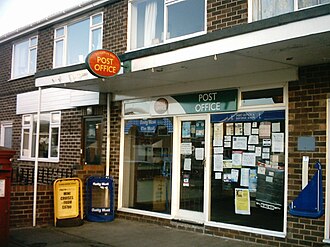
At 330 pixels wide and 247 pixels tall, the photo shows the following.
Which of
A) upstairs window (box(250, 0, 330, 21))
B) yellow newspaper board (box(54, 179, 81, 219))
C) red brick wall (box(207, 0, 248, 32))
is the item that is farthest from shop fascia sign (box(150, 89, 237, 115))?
yellow newspaper board (box(54, 179, 81, 219))

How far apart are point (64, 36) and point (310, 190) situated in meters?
8.98

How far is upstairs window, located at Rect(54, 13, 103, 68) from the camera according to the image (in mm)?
11656

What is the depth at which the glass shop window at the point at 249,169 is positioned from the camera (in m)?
7.54

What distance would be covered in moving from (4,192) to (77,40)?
21.4 ft

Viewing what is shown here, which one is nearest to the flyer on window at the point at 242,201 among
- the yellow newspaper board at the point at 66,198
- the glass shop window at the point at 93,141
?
the yellow newspaper board at the point at 66,198

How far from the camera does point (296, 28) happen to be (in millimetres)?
5426

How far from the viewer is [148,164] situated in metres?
10.1

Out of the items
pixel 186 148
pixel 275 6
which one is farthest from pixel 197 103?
pixel 275 6

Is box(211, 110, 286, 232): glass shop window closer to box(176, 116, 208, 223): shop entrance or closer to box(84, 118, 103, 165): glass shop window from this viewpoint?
box(176, 116, 208, 223): shop entrance

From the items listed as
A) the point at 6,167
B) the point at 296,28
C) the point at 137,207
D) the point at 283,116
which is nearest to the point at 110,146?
the point at 137,207

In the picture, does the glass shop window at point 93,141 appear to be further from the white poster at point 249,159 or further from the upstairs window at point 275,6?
the upstairs window at point 275,6

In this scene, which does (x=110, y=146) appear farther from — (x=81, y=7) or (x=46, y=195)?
(x=81, y=7)

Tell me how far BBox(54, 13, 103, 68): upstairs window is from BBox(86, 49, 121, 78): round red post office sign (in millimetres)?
3452

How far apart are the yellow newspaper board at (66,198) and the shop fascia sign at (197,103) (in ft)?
7.93
